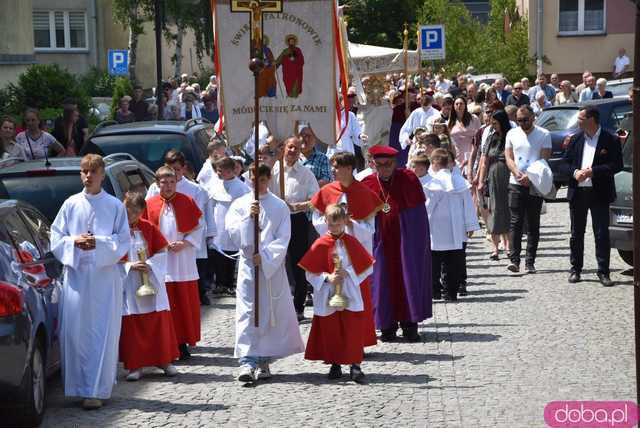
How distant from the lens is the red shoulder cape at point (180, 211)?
1156cm

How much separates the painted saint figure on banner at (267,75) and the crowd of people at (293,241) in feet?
Answer: 1.58

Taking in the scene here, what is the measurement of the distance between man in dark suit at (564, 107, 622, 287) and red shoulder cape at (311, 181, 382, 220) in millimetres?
4361

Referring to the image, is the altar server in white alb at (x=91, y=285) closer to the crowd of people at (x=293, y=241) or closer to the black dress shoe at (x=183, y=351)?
the crowd of people at (x=293, y=241)

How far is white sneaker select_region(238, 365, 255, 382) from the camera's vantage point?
10.3m

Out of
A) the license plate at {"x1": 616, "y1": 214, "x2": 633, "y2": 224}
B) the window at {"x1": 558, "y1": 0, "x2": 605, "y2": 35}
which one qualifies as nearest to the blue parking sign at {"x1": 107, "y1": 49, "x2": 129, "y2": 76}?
the window at {"x1": 558, "y1": 0, "x2": 605, "y2": 35}

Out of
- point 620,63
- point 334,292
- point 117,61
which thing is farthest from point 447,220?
point 620,63

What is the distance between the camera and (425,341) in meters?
12.0

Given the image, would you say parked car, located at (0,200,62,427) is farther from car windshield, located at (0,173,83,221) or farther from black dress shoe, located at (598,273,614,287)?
black dress shoe, located at (598,273,614,287)

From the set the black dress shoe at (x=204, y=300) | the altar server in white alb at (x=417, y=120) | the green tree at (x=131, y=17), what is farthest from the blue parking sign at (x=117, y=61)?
the black dress shoe at (x=204, y=300)

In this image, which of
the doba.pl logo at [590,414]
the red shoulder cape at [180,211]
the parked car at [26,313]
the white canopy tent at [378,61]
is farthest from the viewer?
the white canopy tent at [378,61]

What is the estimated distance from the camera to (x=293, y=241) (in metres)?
13.9

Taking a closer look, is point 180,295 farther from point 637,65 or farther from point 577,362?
point 637,65

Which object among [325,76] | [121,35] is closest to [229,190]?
[325,76]

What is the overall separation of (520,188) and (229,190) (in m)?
3.59
